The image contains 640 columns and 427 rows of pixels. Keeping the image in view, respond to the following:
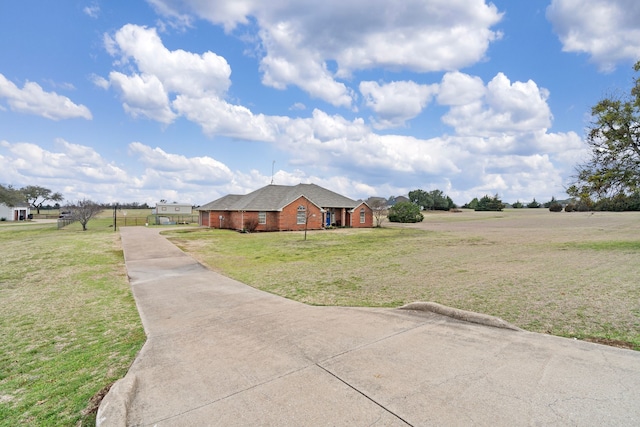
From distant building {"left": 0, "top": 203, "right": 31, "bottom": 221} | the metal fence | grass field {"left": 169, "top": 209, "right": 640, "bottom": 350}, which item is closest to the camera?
grass field {"left": 169, "top": 209, "right": 640, "bottom": 350}

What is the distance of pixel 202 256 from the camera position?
17.7 meters

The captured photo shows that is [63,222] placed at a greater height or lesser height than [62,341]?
greater

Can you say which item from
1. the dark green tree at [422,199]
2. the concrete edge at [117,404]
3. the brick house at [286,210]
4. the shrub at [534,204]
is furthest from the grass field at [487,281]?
the shrub at [534,204]

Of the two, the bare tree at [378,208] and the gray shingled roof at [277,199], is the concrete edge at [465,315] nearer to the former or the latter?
the gray shingled roof at [277,199]

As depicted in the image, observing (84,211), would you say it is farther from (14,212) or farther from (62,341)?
(14,212)

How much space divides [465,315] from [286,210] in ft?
96.9

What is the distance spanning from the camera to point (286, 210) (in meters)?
35.0

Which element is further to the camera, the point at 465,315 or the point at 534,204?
the point at 534,204

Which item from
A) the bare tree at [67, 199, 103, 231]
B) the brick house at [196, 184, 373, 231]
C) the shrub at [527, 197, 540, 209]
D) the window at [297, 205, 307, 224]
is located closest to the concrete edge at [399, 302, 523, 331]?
the brick house at [196, 184, 373, 231]

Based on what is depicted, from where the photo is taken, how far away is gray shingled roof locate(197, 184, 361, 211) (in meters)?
35.5

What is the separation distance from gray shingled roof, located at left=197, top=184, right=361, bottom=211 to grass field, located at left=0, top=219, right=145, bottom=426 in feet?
74.4

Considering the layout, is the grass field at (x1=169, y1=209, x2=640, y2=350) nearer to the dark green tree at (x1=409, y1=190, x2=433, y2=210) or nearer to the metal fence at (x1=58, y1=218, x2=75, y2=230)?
the metal fence at (x1=58, y1=218, x2=75, y2=230)

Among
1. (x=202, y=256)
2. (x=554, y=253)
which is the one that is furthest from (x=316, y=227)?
(x=554, y=253)

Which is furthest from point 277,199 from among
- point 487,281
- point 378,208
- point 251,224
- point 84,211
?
point 487,281
